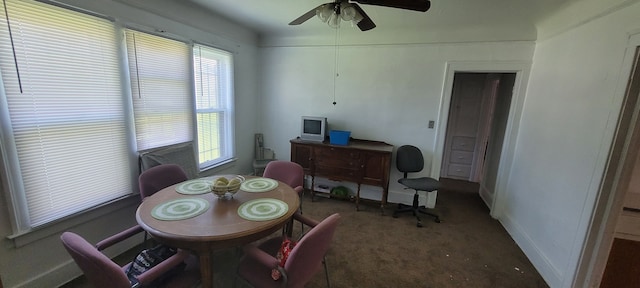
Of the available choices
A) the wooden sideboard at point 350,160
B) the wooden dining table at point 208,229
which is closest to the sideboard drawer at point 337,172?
the wooden sideboard at point 350,160

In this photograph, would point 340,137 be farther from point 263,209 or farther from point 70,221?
point 70,221

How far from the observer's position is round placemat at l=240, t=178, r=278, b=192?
2008 mm

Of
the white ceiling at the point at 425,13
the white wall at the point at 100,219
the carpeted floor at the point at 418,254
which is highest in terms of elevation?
the white ceiling at the point at 425,13

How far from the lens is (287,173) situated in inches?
97.3

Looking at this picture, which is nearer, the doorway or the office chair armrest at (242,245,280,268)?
the office chair armrest at (242,245,280,268)

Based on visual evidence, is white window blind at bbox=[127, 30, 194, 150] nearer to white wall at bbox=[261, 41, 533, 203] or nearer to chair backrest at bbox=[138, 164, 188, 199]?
chair backrest at bbox=[138, 164, 188, 199]

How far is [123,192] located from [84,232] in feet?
1.27

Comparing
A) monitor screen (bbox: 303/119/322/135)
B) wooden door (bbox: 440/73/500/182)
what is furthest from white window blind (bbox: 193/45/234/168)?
wooden door (bbox: 440/73/500/182)

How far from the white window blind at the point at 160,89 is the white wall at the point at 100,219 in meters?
0.17

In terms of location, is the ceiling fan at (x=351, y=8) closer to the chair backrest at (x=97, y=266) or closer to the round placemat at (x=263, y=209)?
the round placemat at (x=263, y=209)

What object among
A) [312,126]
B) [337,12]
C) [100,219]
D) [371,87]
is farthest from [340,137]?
[100,219]

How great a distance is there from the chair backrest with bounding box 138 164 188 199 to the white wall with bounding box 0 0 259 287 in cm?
42

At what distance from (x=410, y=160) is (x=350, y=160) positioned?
0.80m

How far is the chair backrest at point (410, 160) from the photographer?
326 centimetres
